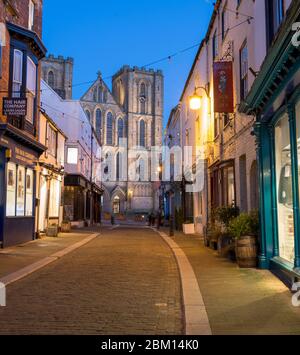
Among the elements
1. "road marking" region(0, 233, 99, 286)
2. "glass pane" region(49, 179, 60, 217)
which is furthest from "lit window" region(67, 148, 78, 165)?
"road marking" region(0, 233, 99, 286)

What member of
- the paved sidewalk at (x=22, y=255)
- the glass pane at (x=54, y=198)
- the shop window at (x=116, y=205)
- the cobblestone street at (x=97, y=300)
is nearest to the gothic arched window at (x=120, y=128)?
the shop window at (x=116, y=205)

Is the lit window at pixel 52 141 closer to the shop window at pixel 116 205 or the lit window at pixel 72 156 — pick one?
the lit window at pixel 72 156

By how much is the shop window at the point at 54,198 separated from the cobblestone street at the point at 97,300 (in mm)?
12575

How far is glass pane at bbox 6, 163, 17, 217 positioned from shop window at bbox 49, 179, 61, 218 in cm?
800

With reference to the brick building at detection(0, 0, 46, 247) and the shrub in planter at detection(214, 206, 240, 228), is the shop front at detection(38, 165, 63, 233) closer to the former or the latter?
the brick building at detection(0, 0, 46, 247)

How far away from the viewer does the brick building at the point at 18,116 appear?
1529 centimetres

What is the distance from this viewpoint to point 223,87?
591 inches

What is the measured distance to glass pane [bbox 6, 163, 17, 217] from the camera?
15828mm

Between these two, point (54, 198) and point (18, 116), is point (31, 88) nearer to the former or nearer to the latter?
point (18, 116)

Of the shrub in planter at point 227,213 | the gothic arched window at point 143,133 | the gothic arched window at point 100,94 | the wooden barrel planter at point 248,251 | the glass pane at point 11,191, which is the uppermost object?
the gothic arched window at point 100,94

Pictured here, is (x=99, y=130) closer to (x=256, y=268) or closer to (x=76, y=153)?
A: (x=76, y=153)

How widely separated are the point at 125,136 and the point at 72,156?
44281mm
